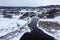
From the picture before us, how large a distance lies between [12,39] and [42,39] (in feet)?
9.75

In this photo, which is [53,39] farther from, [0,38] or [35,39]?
[0,38]

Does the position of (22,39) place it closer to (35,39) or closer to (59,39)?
(35,39)

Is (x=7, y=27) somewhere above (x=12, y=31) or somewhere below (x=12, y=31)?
below

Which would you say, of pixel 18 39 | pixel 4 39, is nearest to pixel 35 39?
pixel 18 39

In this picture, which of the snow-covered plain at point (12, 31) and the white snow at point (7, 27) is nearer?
the snow-covered plain at point (12, 31)

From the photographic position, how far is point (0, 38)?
17.2 m

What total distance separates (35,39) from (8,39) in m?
2.67

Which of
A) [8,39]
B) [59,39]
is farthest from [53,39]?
[8,39]

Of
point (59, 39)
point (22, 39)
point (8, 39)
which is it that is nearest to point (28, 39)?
point (22, 39)

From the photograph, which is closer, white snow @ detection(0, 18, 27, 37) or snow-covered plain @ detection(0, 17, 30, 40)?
snow-covered plain @ detection(0, 17, 30, 40)

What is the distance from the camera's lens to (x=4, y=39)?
1700 cm

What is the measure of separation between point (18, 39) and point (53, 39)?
3521 mm

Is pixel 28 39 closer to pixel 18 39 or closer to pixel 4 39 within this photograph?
pixel 18 39

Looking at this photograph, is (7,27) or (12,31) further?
(7,27)
